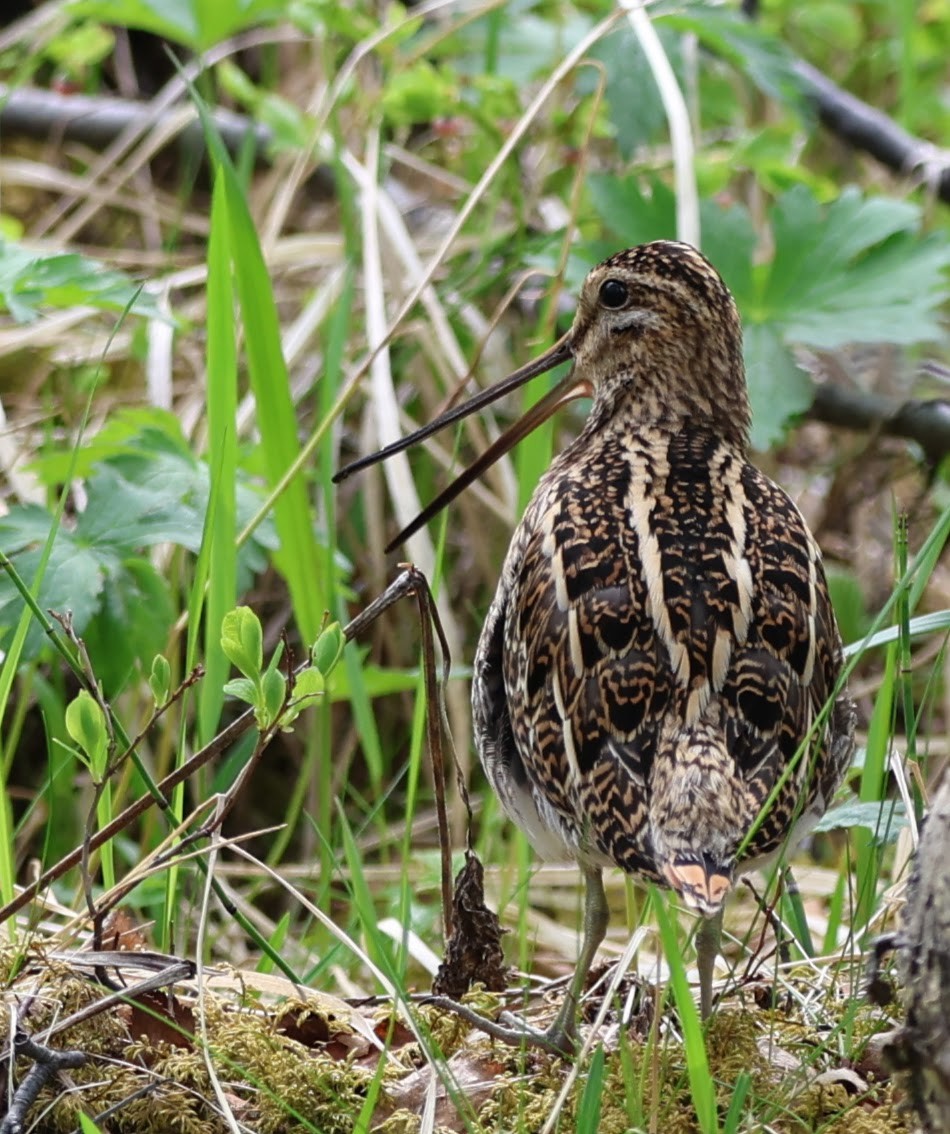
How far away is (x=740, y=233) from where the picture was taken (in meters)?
3.64

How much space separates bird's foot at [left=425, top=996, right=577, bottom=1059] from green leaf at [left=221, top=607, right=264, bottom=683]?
0.51 meters

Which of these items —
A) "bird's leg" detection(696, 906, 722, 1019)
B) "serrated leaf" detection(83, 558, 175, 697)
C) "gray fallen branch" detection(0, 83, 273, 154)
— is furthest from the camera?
"gray fallen branch" detection(0, 83, 273, 154)

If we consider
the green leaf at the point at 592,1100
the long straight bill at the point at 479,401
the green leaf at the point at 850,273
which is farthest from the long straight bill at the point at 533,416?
the green leaf at the point at 592,1100

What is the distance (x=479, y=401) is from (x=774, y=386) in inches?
39.4

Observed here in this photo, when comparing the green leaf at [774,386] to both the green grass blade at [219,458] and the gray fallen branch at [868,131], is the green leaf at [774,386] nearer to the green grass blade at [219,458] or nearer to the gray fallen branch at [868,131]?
the green grass blade at [219,458]

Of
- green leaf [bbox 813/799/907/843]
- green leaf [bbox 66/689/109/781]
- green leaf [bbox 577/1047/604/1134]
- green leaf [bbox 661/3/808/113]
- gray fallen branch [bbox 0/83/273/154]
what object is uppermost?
green leaf [bbox 661/3/808/113]

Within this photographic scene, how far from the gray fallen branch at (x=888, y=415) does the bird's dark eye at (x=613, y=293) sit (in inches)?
60.0

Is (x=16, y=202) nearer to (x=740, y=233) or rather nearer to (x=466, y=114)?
(x=466, y=114)

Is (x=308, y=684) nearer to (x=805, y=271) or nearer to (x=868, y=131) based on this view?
(x=805, y=271)

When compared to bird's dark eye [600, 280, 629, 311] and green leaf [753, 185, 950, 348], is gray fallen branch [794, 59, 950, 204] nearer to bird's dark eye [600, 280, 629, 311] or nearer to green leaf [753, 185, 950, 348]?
green leaf [753, 185, 950, 348]

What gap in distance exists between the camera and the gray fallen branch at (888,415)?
13.6 feet

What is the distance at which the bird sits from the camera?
6.59 ft

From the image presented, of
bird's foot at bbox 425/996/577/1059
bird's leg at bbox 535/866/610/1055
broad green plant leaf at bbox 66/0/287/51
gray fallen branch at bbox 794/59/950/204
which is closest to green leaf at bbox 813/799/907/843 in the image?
bird's leg at bbox 535/866/610/1055

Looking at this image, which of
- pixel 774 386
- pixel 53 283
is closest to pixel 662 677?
pixel 53 283
